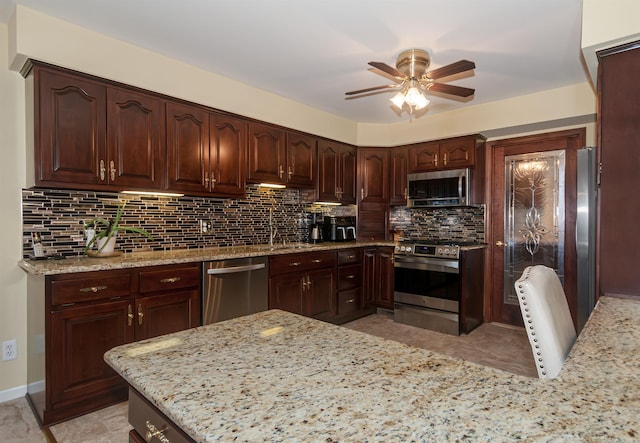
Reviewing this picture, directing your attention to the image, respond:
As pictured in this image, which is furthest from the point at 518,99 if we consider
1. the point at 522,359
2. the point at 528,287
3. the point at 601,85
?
the point at 528,287

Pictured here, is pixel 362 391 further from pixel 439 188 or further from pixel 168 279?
pixel 439 188

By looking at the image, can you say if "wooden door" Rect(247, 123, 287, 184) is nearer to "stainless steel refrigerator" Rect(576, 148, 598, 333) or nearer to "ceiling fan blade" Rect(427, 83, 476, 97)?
"ceiling fan blade" Rect(427, 83, 476, 97)

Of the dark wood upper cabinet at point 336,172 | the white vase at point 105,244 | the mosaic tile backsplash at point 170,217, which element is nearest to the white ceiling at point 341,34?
the dark wood upper cabinet at point 336,172

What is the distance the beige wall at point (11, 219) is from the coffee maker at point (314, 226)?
275 cm

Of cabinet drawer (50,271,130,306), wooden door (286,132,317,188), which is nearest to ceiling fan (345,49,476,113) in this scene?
wooden door (286,132,317,188)

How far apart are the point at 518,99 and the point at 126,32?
11.8 feet

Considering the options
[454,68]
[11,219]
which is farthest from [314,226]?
[11,219]

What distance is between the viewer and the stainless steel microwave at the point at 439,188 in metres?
4.05

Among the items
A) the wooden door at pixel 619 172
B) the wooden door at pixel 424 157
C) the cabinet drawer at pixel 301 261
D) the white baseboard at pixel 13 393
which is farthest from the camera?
the wooden door at pixel 424 157

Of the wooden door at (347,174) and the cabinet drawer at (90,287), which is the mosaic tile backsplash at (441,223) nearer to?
the wooden door at (347,174)

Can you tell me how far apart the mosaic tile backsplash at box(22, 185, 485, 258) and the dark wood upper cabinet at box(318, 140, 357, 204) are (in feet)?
0.65

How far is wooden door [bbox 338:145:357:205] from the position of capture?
14.7 feet

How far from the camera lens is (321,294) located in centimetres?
379

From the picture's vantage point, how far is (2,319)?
94.3 inches
